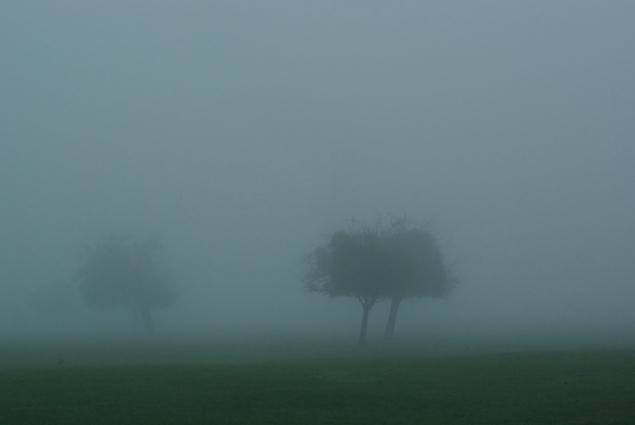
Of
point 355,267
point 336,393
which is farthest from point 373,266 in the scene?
point 336,393

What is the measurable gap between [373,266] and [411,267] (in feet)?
15.3

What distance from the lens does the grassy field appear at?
995 inches

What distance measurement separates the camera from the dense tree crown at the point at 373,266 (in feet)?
243

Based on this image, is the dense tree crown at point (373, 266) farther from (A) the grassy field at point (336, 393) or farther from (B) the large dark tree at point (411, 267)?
(A) the grassy field at point (336, 393)

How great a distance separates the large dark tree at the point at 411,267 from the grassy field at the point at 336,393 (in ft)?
112

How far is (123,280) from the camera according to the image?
115m

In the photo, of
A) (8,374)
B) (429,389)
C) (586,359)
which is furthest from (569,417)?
(8,374)

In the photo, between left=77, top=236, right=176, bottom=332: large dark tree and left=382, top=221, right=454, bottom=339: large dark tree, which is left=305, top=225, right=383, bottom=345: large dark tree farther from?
left=77, top=236, right=176, bottom=332: large dark tree

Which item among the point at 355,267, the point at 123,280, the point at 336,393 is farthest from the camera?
the point at 123,280

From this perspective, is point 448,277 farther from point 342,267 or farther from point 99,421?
point 99,421

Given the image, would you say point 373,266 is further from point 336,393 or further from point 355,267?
point 336,393

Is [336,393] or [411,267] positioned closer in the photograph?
[336,393]

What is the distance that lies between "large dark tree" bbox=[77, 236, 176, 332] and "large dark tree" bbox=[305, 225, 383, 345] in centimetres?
4508

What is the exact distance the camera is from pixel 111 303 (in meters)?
116
